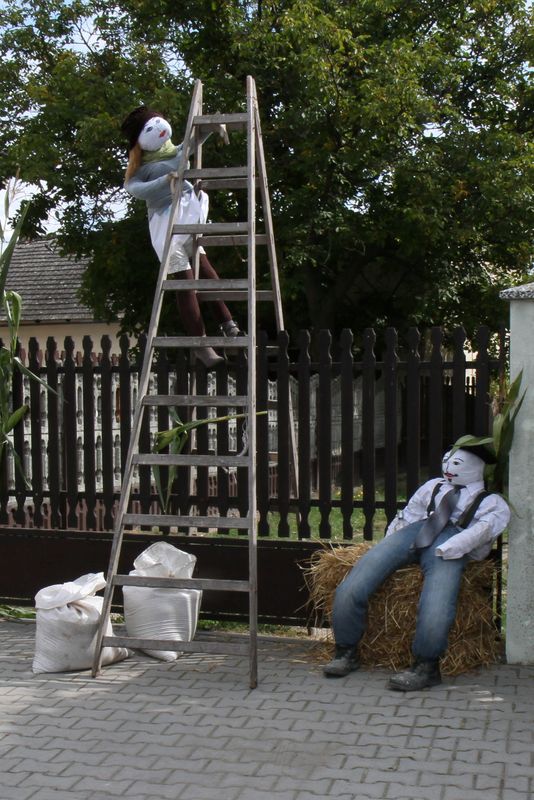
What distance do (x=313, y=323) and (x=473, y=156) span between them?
4146 mm

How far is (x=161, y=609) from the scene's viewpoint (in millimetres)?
5879

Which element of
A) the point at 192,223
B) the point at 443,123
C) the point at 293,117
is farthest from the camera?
the point at 443,123

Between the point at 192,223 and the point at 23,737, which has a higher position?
the point at 192,223

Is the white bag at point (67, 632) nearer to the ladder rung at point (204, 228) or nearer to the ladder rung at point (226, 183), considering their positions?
the ladder rung at point (204, 228)

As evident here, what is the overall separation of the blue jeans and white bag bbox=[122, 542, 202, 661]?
3.04 ft

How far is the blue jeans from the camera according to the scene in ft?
17.2

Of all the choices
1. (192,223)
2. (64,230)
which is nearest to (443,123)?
(64,230)

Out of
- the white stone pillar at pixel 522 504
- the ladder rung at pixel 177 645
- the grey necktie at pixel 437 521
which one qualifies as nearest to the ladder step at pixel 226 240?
the white stone pillar at pixel 522 504

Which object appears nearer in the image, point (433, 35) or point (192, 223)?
point (192, 223)

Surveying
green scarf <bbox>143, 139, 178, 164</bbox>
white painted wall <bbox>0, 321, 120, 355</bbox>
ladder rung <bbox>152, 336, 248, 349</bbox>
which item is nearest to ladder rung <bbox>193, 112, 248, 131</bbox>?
green scarf <bbox>143, 139, 178, 164</bbox>

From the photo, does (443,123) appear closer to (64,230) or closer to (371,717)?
(64,230)

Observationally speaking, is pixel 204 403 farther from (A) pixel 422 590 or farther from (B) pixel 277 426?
(A) pixel 422 590

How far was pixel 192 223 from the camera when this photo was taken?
6.44 metres

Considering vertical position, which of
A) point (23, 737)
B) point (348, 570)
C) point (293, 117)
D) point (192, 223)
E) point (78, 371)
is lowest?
point (23, 737)
